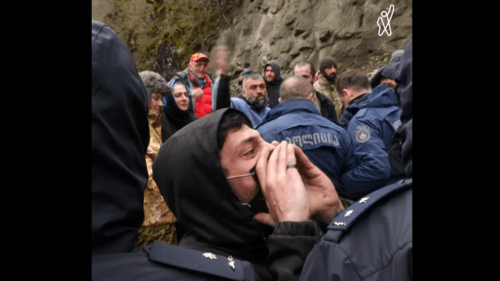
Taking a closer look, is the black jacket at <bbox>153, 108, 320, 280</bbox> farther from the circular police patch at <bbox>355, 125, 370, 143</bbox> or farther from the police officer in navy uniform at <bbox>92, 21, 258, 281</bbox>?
A: the circular police patch at <bbox>355, 125, 370, 143</bbox>

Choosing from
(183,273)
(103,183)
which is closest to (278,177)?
(183,273)

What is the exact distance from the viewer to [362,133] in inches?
129

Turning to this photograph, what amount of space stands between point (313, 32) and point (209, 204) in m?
11.2

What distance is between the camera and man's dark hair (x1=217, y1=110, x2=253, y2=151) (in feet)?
5.90

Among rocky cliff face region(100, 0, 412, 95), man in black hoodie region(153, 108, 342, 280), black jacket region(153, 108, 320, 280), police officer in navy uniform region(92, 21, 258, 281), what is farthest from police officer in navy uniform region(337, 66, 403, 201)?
rocky cliff face region(100, 0, 412, 95)

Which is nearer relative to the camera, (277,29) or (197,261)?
(197,261)

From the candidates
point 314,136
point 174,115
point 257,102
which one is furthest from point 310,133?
point 257,102

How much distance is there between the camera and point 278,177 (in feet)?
5.77

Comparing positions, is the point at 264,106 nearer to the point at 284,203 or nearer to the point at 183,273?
the point at 284,203

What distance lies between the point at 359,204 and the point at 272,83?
5.28m

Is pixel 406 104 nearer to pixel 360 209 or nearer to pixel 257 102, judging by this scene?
pixel 360 209

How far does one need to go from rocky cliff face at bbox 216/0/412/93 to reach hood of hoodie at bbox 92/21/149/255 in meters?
9.35

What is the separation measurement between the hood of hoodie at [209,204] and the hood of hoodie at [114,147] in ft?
1.15

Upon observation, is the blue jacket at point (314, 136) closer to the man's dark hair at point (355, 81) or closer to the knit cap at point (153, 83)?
the man's dark hair at point (355, 81)
